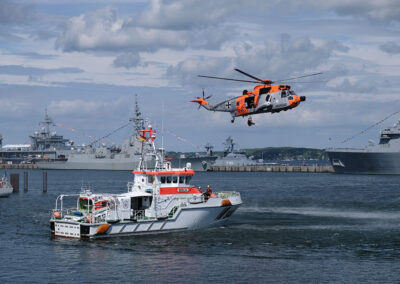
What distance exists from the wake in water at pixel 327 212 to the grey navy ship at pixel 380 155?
209 feet

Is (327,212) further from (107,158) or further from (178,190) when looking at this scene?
(107,158)

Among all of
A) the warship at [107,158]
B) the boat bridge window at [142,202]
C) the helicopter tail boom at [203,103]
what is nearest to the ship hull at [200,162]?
the warship at [107,158]

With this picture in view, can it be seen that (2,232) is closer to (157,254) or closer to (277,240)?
(157,254)

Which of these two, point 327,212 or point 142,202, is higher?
point 142,202

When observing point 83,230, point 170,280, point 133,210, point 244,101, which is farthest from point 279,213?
point 170,280

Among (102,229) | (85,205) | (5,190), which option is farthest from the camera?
(5,190)

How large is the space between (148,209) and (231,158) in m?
138

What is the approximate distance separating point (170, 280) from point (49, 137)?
181m

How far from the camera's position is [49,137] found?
19750cm

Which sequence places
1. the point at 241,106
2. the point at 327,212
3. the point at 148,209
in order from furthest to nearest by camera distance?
the point at 327,212 → the point at 241,106 → the point at 148,209

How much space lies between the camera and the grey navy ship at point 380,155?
112 m

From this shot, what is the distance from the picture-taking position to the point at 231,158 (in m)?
172

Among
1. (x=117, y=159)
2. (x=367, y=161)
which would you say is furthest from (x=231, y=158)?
(x=367, y=161)

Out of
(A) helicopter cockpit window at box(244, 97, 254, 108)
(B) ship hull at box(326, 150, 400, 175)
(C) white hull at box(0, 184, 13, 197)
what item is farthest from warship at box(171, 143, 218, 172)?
(A) helicopter cockpit window at box(244, 97, 254, 108)
